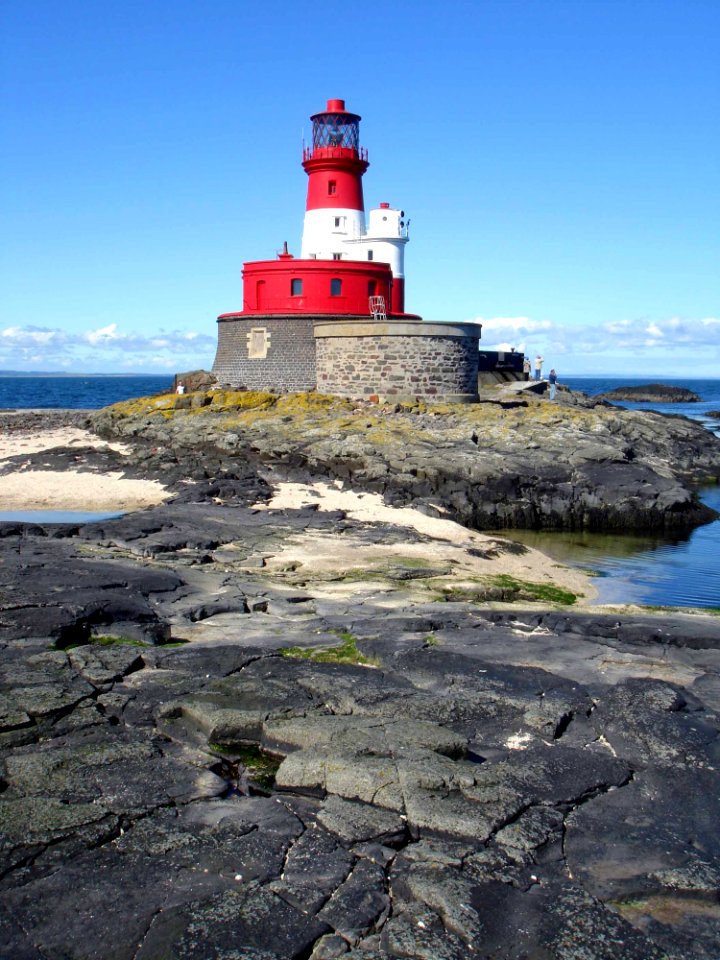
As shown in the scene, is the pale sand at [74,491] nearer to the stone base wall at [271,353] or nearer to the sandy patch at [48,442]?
the sandy patch at [48,442]

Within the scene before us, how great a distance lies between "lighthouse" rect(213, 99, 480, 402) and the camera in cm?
2888

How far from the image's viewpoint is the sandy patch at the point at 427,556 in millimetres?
14148

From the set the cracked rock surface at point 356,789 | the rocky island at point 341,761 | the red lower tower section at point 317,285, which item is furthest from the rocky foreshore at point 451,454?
the cracked rock surface at point 356,789

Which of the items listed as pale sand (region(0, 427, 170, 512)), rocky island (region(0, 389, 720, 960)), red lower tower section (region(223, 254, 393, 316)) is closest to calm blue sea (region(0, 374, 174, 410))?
red lower tower section (region(223, 254, 393, 316))

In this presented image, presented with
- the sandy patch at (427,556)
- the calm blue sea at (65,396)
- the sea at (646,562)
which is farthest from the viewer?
the calm blue sea at (65,396)

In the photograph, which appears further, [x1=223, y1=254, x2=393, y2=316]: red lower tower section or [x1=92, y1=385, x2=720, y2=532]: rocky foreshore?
[x1=223, y1=254, x2=393, y2=316]: red lower tower section

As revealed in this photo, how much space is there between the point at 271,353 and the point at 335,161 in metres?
8.24

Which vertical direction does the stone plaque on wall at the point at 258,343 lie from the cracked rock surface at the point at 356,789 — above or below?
above

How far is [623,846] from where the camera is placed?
566 cm

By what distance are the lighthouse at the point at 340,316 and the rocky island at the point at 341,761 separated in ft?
A: 49.9

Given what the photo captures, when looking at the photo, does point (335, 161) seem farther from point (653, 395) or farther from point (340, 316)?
point (653, 395)

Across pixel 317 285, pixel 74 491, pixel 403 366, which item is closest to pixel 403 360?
pixel 403 366

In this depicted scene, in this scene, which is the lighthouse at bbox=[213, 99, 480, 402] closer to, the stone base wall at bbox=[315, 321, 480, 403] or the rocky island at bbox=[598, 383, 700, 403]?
the stone base wall at bbox=[315, 321, 480, 403]

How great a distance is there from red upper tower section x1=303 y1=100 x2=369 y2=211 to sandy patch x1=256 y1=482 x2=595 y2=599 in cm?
1928
